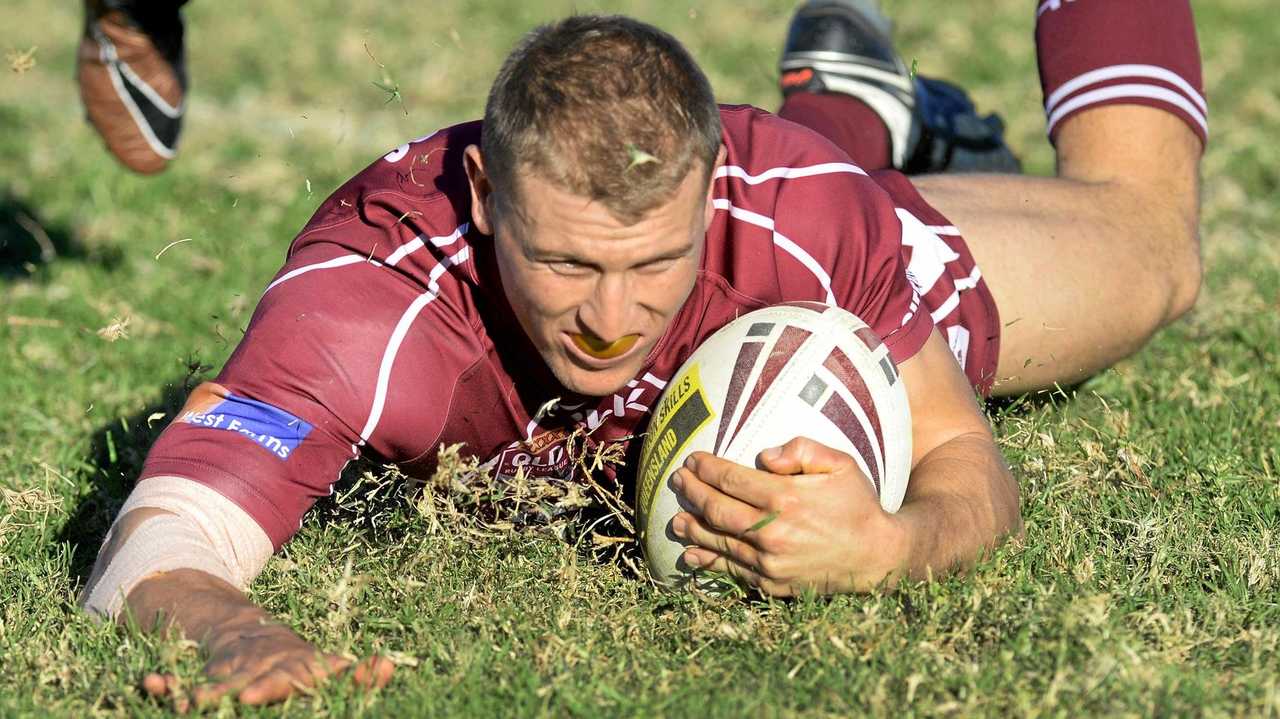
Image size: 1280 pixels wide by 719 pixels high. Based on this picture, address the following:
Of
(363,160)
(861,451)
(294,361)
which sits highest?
(294,361)

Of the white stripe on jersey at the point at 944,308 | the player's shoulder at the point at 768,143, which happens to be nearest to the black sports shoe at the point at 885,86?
the white stripe on jersey at the point at 944,308

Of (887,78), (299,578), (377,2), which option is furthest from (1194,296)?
(377,2)

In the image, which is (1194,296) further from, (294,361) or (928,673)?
(294,361)

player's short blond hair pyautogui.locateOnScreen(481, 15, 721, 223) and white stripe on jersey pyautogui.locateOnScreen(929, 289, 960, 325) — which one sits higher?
player's short blond hair pyautogui.locateOnScreen(481, 15, 721, 223)

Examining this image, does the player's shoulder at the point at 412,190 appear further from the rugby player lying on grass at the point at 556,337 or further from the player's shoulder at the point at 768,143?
the player's shoulder at the point at 768,143

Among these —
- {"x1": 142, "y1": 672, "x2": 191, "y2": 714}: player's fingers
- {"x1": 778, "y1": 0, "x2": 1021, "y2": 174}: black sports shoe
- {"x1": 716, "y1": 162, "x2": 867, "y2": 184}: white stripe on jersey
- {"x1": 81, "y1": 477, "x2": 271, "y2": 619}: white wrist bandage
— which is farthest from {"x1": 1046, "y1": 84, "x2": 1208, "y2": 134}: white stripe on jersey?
{"x1": 142, "y1": 672, "x2": 191, "y2": 714}: player's fingers

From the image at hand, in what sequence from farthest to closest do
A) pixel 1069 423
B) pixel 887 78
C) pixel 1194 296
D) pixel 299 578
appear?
pixel 887 78 < pixel 1194 296 < pixel 1069 423 < pixel 299 578

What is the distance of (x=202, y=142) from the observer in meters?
8.94

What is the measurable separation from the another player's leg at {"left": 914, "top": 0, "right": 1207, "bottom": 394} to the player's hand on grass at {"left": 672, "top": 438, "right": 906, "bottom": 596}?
59.5 inches

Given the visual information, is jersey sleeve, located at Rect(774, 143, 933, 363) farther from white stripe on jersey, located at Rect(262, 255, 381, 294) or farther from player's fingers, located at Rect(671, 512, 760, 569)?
white stripe on jersey, located at Rect(262, 255, 381, 294)

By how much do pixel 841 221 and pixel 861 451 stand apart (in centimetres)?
64

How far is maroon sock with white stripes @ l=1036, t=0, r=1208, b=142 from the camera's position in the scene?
5.36m

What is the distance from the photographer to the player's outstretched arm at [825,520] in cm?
333

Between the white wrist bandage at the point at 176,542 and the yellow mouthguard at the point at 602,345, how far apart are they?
850 millimetres
